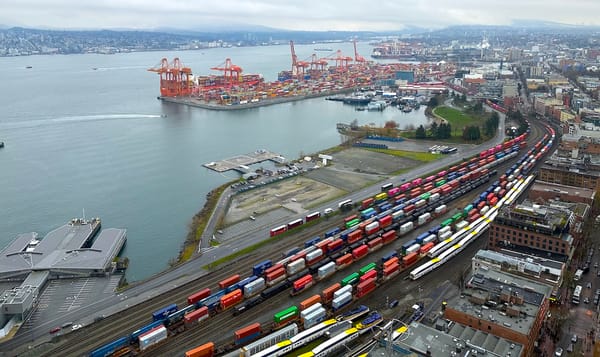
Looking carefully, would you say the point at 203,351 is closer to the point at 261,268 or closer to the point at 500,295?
the point at 261,268

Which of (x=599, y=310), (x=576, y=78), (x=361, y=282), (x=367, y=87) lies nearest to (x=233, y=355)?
(x=361, y=282)

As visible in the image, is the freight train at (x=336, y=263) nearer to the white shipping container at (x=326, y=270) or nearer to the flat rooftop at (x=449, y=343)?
the white shipping container at (x=326, y=270)

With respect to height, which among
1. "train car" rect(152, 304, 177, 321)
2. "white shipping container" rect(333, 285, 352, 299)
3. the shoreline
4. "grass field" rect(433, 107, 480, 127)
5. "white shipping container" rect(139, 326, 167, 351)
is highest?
the shoreline

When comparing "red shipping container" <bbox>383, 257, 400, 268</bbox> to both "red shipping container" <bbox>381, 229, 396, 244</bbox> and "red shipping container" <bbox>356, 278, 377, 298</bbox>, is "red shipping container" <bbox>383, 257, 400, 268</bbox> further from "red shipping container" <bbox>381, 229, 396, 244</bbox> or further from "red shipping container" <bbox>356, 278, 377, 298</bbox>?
"red shipping container" <bbox>381, 229, 396, 244</bbox>

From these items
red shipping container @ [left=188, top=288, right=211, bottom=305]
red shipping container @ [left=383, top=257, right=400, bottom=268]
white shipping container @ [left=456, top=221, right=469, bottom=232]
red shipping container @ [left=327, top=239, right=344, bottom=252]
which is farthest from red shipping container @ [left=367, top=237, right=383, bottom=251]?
red shipping container @ [left=188, top=288, right=211, bottom=305]

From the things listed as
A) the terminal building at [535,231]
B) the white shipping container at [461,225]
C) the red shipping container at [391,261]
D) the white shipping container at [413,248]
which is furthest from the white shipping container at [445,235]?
the red shipping container at [391,261]

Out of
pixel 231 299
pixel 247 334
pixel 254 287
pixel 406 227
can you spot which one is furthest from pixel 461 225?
pixel 247 334
